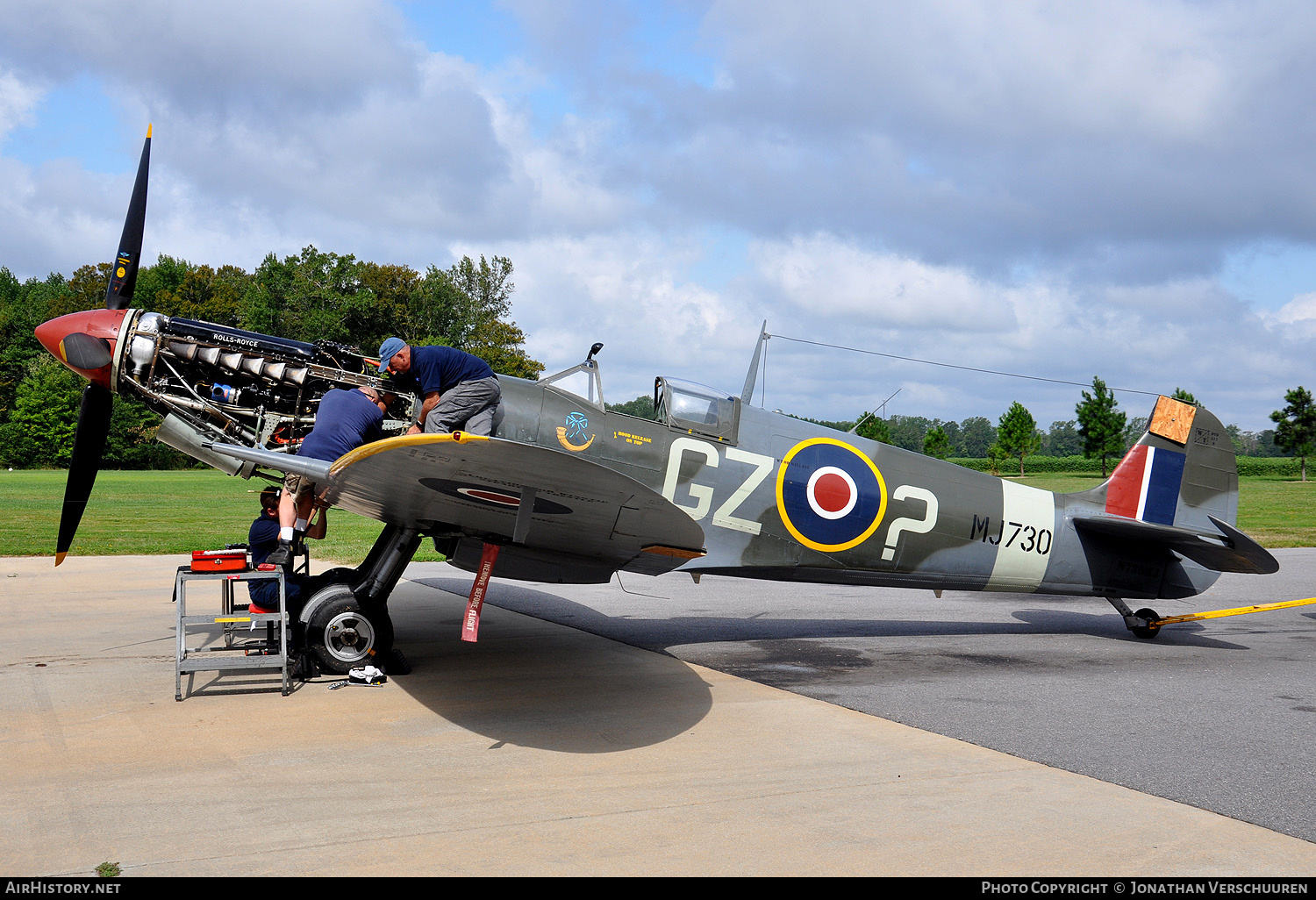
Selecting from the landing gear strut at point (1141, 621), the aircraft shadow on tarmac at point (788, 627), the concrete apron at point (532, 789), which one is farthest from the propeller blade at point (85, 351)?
the landing gear strut at point (1141, 621)

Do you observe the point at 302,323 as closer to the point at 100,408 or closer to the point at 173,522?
the point at 173,522

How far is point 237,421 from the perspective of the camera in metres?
6.59

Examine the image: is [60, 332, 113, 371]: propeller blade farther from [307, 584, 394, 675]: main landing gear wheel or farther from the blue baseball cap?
[307, 584, 394, 675]: main landing gear wheel

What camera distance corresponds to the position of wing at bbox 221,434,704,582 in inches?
159

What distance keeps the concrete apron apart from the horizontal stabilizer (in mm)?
4195

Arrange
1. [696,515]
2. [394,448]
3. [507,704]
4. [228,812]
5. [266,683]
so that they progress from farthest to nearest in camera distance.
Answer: [696,515], [266,683], [507,704], [394,448], [228,812]

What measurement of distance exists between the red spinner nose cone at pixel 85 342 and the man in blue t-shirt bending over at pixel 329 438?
166 centimetres

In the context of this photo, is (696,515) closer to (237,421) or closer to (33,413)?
(237,421)

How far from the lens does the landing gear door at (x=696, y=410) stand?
6.56 meters

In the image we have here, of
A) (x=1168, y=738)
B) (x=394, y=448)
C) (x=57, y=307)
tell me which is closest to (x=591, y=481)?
(x=394, y=448)

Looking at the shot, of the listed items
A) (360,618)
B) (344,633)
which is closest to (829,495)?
(360,618)

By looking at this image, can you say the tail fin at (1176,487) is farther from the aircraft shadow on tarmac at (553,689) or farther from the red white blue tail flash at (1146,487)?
the aircraft shadow on tarmac at (553,689)

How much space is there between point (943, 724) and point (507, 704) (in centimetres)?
277

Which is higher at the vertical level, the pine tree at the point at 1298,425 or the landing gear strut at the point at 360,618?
the pine tree at the point at 1298,425
